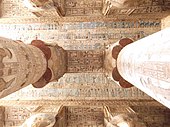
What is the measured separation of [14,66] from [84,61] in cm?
278

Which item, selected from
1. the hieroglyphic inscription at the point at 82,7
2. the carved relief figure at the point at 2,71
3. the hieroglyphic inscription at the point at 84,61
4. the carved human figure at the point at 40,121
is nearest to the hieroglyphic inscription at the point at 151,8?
the hieroglyphic inscription at the point at 82,7

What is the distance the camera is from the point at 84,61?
4977 mm

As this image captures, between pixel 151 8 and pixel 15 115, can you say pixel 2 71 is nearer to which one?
pixel 151 8

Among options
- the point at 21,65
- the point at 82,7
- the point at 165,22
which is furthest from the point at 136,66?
the point at 82,7

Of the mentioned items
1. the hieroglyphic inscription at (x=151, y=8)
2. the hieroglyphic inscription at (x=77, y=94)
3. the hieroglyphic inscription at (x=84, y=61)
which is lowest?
the hieroglyphic inscription at (x=77, y=94)

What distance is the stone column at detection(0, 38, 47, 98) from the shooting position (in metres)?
2.06

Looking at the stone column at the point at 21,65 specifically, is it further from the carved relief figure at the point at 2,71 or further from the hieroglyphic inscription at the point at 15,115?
the hieroglyphic inscription at the point at 15,115

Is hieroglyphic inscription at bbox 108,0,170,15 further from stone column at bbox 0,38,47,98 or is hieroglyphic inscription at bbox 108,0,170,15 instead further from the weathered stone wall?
stone column at bbox 0,38,47,98

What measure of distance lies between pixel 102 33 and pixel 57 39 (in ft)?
2.94

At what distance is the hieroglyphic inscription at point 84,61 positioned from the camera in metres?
4.98

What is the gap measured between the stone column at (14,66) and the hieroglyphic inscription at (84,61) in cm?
200

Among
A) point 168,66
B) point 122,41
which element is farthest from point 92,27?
point 168,66

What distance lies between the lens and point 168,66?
1469 millimetres

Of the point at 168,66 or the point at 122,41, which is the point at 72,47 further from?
the point at 168,66
